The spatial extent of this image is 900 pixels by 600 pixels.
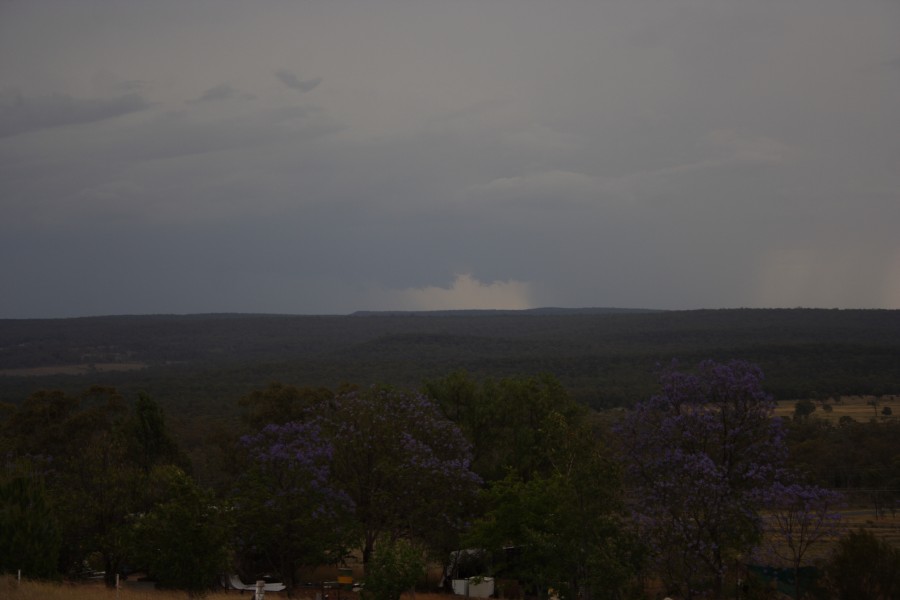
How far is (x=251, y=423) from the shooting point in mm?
44031

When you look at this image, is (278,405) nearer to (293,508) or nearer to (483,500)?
(483,500)

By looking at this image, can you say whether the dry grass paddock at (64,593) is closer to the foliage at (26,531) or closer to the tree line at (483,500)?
the tree line at (483,500)

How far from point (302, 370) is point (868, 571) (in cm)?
9153

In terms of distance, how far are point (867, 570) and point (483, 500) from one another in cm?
1240

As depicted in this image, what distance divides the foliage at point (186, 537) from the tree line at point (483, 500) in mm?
51

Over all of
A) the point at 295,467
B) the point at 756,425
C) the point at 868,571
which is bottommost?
the point at 868,571

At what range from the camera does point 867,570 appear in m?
25.7

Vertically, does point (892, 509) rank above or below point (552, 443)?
below

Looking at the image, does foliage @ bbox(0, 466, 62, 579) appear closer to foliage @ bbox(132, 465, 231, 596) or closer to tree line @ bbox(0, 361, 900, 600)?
tree line @ bbox(0, 361, 900, 600)

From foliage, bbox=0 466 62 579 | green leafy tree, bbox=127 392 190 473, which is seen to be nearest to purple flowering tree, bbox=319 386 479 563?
foliage, bbox=0 466 62 579

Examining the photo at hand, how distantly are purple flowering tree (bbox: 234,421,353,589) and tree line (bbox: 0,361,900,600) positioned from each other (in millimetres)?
66


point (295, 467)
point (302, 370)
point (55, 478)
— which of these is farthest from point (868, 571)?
point (302, 370)

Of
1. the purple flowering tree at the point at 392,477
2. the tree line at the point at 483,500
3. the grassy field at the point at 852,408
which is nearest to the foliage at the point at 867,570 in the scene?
the tree line at the point at 483,500

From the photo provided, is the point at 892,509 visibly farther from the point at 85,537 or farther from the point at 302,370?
the point at 302,370
